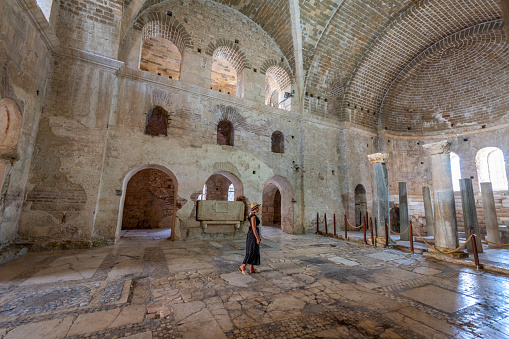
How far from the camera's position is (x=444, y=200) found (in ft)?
21.5

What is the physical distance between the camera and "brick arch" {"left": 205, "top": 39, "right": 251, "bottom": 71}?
10.1 metres

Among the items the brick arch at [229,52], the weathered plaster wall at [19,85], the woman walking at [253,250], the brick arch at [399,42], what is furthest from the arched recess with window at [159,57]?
the woman walking at [253,250]

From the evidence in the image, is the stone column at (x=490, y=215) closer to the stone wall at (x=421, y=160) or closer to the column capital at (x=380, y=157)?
the column capital at (x=380, y=157)

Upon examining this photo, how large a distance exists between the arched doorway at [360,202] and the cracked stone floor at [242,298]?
7294 millimetres

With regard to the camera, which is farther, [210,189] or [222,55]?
[210,189]

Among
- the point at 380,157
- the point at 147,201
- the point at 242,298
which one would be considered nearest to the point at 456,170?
the point at 380,157

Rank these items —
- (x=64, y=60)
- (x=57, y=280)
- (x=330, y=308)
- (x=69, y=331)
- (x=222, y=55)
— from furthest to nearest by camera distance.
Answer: (x=222, y=55) < (x=64, y=60) < (x=57, y=280) < (x=330, y=308) < (x=69, y=331)

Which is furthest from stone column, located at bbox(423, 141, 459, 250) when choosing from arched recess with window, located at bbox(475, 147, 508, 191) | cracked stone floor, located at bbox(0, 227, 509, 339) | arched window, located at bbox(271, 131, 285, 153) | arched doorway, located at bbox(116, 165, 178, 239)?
arched doorway, located at bbox(116, 165, 178, 239)

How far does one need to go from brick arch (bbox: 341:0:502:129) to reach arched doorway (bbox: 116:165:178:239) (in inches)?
429

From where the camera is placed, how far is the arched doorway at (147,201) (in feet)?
40.7

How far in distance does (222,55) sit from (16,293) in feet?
35.2

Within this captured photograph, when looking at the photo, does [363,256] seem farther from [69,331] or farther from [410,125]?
[410,125]

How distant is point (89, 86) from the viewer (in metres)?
7.32

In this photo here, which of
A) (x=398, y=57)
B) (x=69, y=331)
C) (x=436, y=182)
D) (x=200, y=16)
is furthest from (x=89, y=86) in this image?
(x=398, y=57)
